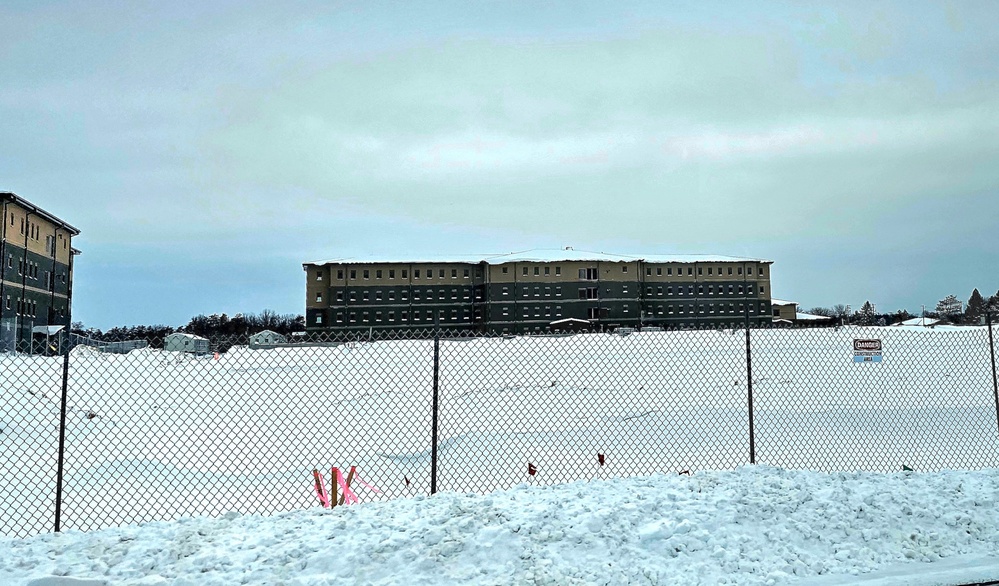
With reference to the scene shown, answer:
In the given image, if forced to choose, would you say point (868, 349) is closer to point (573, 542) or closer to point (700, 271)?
point (573, 542)

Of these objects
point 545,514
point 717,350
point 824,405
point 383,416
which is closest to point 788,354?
point 717,350

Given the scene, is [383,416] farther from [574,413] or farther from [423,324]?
[423,324]

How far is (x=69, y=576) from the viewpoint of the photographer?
15.0ft

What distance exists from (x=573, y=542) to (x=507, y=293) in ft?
248

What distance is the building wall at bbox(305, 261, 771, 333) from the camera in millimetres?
80312

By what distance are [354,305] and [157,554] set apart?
7614 cm

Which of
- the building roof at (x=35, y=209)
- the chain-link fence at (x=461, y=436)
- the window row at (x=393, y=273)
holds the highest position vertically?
the building roof at (x=35, y=209)

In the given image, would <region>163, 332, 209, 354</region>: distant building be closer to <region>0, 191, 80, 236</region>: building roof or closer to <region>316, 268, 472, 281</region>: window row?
<region>0, 191, 80, 236</region>: building roof

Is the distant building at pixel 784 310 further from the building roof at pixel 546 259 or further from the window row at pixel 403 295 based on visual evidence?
the window row at pixel 403 295

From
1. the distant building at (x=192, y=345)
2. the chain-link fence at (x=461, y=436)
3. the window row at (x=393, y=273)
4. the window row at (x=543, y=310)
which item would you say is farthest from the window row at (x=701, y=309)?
the chain-link fence at (x=461, y=436)

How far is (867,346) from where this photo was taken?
14922 millimetres

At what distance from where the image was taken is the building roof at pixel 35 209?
48.8m

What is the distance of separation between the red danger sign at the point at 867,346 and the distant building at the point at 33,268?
144ft

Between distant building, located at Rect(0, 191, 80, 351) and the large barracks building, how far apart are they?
84.2 feet
